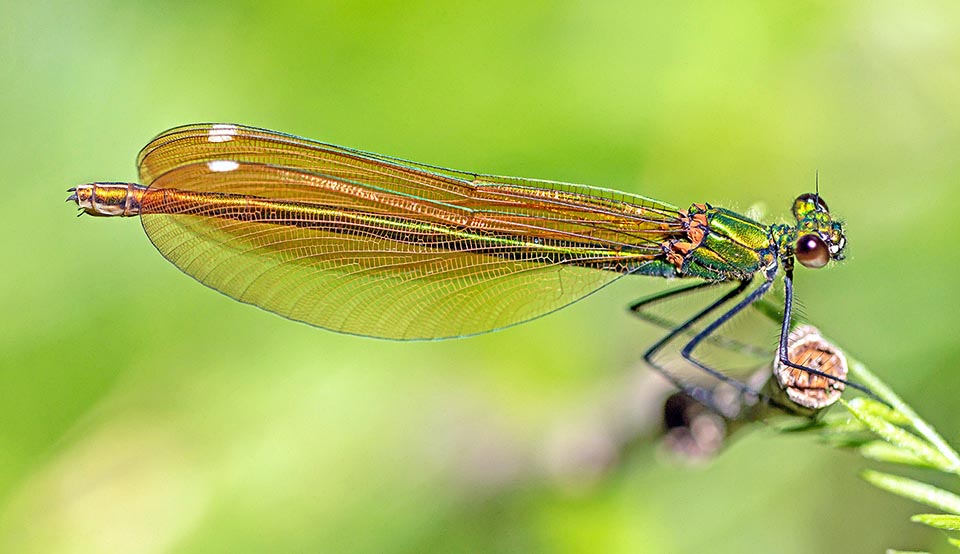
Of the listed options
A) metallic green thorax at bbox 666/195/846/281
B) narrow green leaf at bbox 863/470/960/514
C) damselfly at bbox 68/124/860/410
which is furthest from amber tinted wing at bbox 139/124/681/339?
narrow green leaf at bbox 863/470/960/514

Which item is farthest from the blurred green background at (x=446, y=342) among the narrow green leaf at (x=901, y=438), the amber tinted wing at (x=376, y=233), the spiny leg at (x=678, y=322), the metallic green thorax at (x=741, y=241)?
the narrow green leaf at (x=901, y=438)

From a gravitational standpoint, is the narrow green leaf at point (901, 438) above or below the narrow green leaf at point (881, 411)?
below

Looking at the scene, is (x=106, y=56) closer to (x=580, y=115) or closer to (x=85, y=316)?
(x=85, y=316)

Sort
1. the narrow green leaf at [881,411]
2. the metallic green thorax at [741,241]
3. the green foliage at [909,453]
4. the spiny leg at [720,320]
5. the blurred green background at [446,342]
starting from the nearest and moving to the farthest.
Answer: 1. the green foliage at [909,453]
2. the narrow green leaf at [881,411]
3. the spiny leg at [720,320]
4. the metallic green thorax at [741,241]
5. the blurred green background at [446,342]

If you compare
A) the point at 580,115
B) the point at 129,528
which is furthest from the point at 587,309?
the point at 129,528

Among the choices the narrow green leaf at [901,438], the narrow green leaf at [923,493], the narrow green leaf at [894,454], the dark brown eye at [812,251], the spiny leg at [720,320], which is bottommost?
the narrow green leaf at [923,493]

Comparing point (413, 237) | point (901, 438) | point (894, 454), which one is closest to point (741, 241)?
point (413, 237)

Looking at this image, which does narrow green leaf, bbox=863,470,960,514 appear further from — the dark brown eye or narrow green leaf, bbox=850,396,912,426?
the dark brown eye

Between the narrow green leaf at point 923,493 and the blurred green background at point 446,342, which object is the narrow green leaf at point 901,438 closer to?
the narrow green leaf at point 923,493
